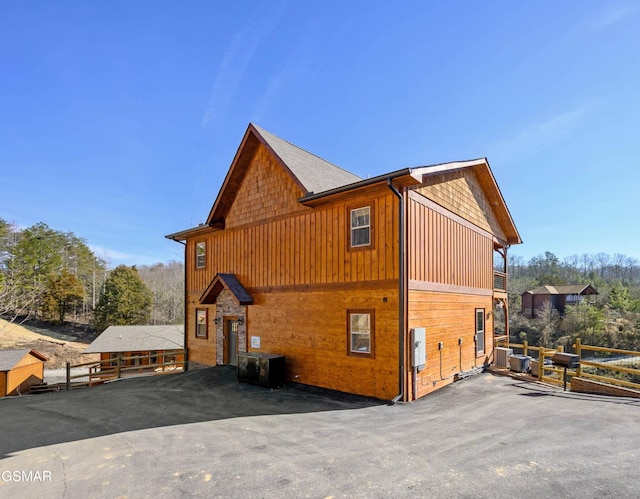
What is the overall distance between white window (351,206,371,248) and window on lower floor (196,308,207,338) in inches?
334

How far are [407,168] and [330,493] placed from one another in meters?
6.66

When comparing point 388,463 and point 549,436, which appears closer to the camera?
point 388,463

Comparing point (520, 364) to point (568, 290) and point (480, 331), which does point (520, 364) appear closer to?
point (480, 331)

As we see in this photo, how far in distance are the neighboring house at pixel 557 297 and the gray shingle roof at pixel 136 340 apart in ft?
133

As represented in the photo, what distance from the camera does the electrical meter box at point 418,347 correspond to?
8602mm

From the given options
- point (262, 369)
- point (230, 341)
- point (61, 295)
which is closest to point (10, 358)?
point (230, 341)

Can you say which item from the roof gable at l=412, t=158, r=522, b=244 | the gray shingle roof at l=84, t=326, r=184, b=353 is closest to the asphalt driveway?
the roof gable at l=412, t=158, r=522, b=244

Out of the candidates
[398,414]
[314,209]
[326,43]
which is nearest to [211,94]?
Answer: [326,43]

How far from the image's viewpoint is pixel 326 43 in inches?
456

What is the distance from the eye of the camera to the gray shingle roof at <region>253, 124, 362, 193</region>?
11193 mm

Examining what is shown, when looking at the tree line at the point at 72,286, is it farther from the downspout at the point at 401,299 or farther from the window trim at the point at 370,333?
the downspout at the point at 401,299

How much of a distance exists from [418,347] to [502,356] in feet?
22.8

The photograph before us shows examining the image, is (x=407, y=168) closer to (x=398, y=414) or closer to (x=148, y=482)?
(x=398, y=414)

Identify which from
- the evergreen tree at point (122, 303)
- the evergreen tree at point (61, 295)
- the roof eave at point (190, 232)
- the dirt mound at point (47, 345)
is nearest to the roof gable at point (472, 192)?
the roof eave at point (190, 232)
